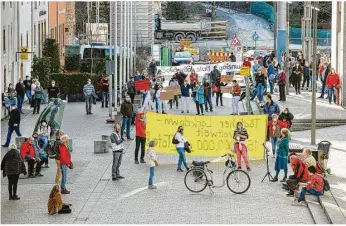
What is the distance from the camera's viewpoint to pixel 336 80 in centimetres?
4416

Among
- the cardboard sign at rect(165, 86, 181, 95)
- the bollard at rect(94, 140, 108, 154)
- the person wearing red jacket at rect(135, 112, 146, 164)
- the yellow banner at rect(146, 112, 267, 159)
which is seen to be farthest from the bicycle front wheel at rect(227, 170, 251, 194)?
the cardboard sign at rect(165, 86, 181, 95)

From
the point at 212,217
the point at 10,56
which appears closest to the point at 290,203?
the point at 212,217

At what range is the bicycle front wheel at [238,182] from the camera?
2630 cm

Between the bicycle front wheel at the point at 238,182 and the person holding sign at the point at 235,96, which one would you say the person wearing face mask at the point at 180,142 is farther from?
the person holding sign at the point at 235,96

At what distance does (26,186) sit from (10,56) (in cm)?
2397

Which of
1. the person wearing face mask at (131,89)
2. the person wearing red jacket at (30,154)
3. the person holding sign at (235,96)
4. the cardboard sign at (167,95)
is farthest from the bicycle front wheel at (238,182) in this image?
the person wearing face mask at (131,89)

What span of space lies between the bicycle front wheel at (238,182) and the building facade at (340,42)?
18397mm

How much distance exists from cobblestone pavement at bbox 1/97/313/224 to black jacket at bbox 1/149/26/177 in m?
0.63

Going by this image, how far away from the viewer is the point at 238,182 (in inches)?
1039

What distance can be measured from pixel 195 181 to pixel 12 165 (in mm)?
4079

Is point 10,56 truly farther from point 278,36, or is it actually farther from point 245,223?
point 245,223

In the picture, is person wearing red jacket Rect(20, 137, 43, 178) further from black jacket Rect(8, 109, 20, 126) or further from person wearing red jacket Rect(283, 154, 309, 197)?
black jacket Rect(8, 109, 20, 126)

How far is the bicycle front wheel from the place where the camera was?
1035 inches

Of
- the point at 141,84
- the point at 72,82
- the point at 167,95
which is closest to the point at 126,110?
the point at 167,95
